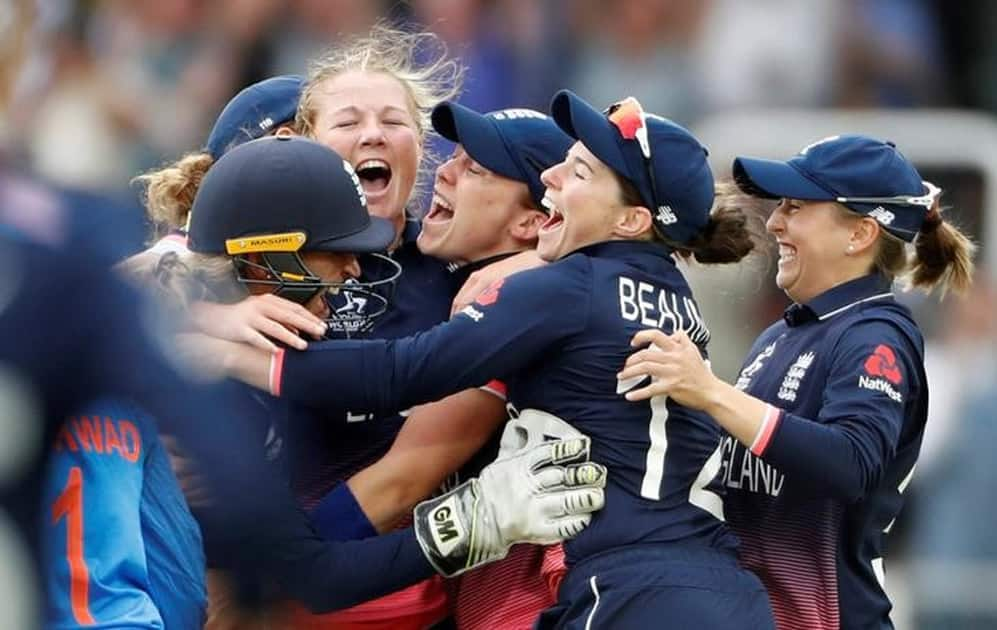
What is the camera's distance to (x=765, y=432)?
3.60m

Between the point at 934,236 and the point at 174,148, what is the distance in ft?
14.0

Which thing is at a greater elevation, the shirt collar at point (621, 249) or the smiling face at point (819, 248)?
the shirt collar at point (621, 249)

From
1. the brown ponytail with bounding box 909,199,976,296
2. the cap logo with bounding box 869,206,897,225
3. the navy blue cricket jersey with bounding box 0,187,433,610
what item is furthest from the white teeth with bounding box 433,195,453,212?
the navy blue cricket jersey with bounding box 0,187,433,610

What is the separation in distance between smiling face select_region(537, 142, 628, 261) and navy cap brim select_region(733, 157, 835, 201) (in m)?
0.50

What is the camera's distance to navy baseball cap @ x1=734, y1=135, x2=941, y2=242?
4109 mm

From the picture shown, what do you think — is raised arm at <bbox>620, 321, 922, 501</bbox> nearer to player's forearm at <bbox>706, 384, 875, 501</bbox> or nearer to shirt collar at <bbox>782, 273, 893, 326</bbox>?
player's forearm at <bbox>706, 384, 875, 501</bbox>

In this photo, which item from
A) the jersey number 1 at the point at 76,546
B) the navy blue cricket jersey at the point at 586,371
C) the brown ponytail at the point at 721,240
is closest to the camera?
the jersey number 1 at the point at 76,546

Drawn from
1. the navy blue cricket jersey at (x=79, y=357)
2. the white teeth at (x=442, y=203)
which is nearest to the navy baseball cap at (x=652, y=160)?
the white teeth at (x=442, y=203)

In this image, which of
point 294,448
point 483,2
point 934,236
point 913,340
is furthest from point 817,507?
point 483,2

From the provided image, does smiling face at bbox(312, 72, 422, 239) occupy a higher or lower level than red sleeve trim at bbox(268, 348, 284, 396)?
higher

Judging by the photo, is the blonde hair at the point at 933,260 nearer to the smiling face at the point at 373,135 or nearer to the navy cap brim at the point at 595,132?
the navy cap brim at the point at 595,132

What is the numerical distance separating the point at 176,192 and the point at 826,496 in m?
1.41

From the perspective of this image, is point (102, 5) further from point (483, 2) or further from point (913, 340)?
point (913, 340)

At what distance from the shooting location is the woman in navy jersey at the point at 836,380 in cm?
374
